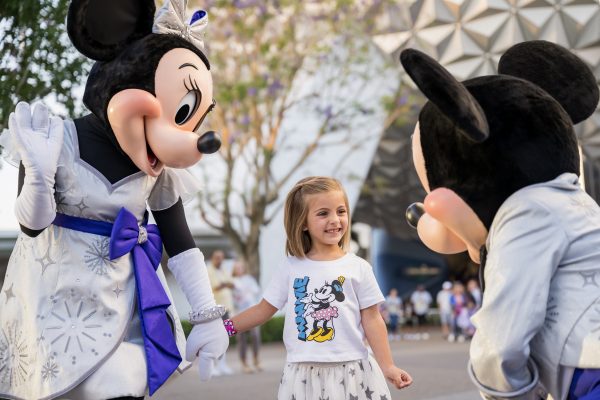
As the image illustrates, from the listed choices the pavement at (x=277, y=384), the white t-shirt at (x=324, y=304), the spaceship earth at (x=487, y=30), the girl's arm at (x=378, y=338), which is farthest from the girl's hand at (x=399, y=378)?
the spaceship earth at (x=487, y=30)

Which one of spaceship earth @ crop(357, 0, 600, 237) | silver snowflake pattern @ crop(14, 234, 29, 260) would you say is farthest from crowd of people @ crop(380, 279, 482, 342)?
silver snowflake pattern @ crop(14, 234, 29, 260)

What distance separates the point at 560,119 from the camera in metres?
2.39

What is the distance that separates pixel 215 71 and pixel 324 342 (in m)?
11.0

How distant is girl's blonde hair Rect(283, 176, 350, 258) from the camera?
11.9 ft

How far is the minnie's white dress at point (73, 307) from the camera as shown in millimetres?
2840

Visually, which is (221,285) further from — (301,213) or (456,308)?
(456,308)

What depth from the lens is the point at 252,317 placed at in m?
3.54

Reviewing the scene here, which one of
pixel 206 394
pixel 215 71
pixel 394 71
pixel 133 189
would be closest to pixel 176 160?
pixel 133 189

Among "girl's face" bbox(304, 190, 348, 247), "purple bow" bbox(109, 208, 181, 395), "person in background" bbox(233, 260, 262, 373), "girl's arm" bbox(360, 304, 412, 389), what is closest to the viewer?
"purple bow" bbox(109, 208, 181, 395)

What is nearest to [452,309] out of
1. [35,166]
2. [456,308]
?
[456,308]

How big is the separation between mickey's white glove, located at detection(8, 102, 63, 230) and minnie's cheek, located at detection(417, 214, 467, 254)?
128 centimetres

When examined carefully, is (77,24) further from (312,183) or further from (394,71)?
(394,71)

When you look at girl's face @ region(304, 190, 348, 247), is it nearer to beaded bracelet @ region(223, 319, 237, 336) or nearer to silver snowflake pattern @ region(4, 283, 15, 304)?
beaded bracelet @ region(223, 319, 237, 336)

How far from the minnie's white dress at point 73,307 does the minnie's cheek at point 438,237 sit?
3.65ft
